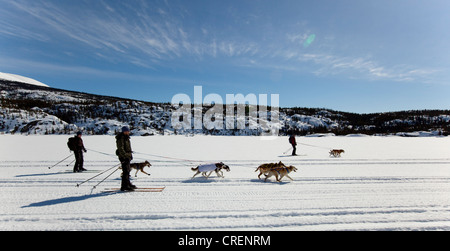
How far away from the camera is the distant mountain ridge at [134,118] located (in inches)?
2095

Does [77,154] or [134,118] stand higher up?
[134,118]

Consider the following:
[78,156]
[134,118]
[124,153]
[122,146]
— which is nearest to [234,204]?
[124,153]

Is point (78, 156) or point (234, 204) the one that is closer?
A: point (234, 204)

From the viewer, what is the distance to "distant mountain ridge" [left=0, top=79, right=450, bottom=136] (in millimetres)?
53219

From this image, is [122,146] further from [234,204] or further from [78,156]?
[78,156]

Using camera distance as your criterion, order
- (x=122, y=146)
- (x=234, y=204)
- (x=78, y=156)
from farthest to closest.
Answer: (x=78, y=156) < (x=122, y=146) < (x=234, y=204)

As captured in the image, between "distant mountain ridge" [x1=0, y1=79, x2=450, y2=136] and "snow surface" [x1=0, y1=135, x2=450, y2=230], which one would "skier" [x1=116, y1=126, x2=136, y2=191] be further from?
"distant mountain ridge" [x1=0, y1=79, x2=450, y2=136]

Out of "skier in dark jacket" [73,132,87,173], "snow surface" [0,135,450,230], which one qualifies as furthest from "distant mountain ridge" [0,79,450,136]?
"snow surface" [0,135,450,230]

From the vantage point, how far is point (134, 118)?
86125 mm
